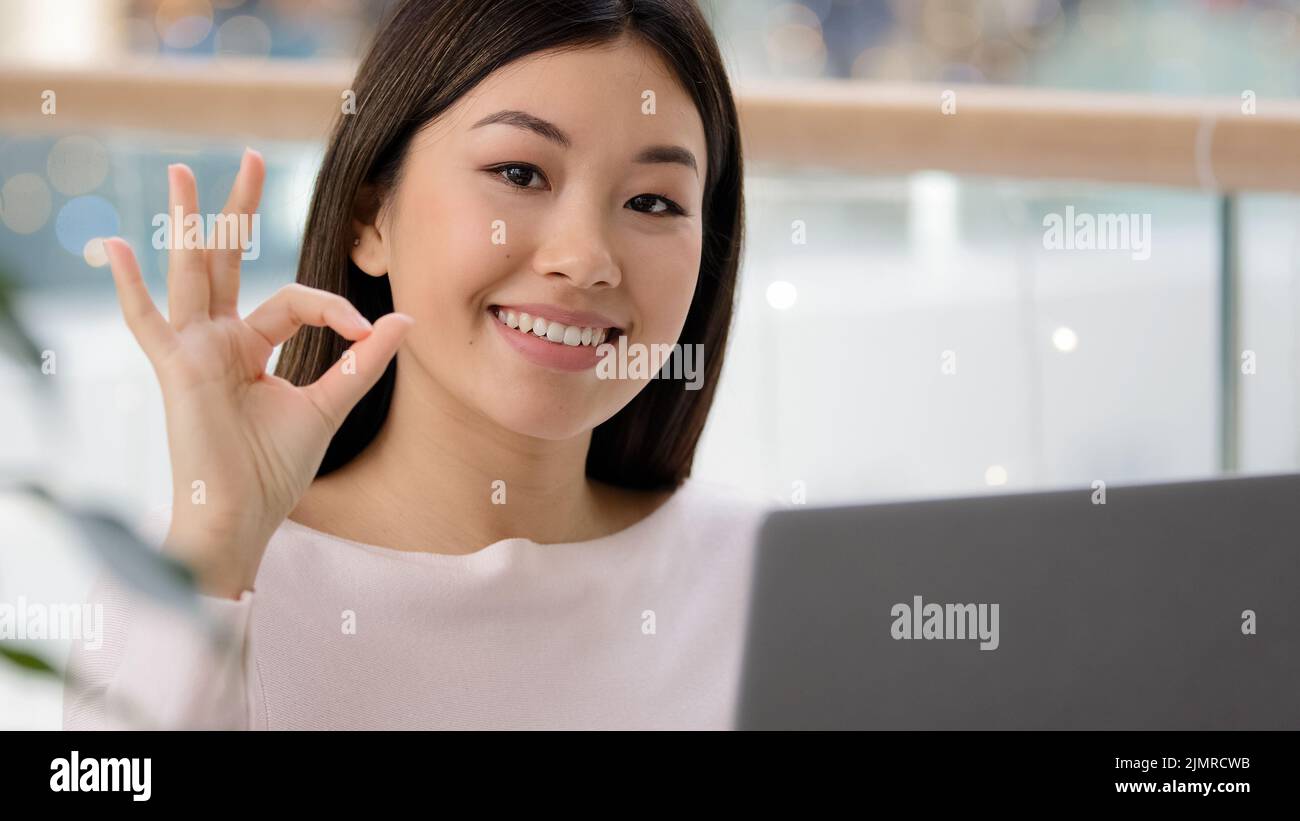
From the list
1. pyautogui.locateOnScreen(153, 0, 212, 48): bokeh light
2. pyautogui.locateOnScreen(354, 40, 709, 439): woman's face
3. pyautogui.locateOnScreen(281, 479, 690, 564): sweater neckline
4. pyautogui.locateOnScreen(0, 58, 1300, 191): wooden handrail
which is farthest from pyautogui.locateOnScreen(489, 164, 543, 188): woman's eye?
pyautogui.locateOnScreen(153, 0, 212, 48): bokeh light

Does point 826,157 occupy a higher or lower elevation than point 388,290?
higher

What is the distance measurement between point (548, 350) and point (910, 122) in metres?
0.67

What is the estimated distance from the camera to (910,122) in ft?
4.51

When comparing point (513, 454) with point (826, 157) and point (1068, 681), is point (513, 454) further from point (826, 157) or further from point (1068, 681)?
point (826, 157)

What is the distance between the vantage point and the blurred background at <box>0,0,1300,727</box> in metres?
1.39

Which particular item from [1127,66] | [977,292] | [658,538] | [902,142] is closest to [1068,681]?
[658,538]

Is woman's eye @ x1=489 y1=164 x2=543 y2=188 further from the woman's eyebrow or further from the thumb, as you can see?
the thumb

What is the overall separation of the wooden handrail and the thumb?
690mm

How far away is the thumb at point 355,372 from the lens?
0.70 meters

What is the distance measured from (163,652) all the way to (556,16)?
0.48 m

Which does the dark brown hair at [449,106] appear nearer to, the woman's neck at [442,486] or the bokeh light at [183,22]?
the woman's neck at [442,486]

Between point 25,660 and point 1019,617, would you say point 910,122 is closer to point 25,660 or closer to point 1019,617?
point 1019,617

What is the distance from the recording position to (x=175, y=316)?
0.70m

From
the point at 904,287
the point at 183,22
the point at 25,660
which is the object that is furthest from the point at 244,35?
the point at 25,660
